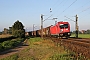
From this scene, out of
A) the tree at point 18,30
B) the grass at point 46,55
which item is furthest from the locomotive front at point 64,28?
the tree at point 18,30

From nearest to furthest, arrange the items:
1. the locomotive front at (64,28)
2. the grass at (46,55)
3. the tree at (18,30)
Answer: the grass at (46,55)
the locomotive front at (64,28)
the tree at (18,30)

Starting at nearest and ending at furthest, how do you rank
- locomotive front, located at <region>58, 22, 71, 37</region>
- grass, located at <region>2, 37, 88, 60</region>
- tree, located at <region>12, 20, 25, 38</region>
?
grass, located at <region>2, 37, 88, 60</region>
locomotive front, located at <region>58, 22, 71, 37</region>
tree, located at <region>12, 20, 25, 38</region>

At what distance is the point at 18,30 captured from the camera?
3349 inches

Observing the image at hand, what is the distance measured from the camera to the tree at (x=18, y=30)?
3369 inches

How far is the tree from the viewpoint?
8556 cm

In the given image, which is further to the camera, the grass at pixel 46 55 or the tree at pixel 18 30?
the tree at pixel 18 30

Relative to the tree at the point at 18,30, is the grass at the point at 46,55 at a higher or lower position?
lower

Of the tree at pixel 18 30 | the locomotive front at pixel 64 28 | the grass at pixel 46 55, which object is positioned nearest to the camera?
the grass at pixel 46 55

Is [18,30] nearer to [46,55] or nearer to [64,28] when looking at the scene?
[64,28]

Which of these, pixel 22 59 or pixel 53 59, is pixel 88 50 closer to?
pixel 53 59

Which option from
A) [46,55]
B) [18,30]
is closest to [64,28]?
[46,55]

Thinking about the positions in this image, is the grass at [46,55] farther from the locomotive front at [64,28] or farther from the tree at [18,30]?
the tree at [18,30]

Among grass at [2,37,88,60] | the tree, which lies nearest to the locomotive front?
grass at [2,37,88,60]

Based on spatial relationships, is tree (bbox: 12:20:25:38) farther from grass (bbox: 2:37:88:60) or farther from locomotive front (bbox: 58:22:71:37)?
grass (bbox: 2:37:88:60)
